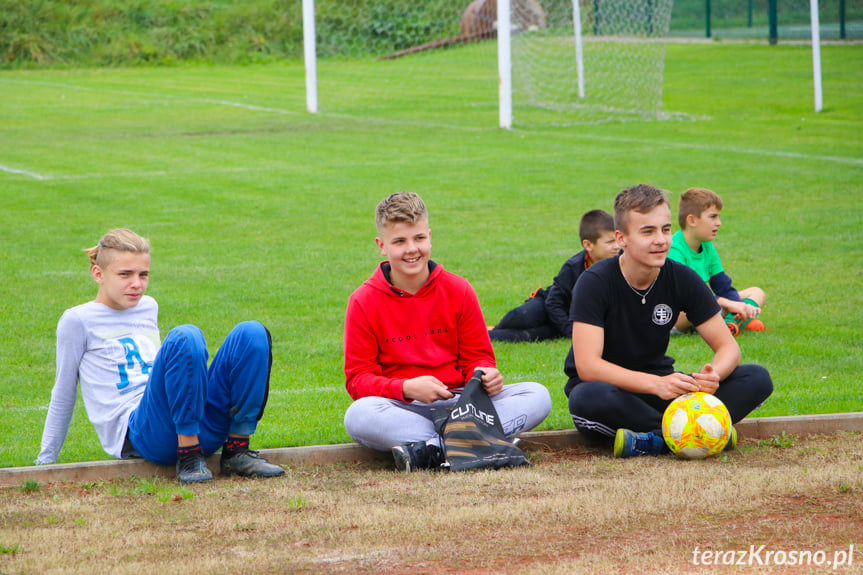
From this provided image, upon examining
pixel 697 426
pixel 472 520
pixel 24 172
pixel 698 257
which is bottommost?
pixel 472 520

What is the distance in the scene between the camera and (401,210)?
5410 millimetres

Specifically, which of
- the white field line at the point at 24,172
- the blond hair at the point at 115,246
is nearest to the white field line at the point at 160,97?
the white field line at the point at 24,172

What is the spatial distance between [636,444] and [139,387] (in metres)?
2.47

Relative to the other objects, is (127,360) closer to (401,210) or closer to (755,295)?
(401,210)

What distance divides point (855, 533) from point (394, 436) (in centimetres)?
217

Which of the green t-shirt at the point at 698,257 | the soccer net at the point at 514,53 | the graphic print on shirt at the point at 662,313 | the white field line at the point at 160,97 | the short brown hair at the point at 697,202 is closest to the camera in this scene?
the graphic print on shirt at the point at 662,313

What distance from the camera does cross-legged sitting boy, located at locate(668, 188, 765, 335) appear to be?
27.1 feet

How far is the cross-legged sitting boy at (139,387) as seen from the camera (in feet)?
16.8

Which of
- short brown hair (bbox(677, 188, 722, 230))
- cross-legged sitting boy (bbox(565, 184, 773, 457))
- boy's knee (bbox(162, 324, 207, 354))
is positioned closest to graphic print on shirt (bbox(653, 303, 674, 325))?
cross-legged sitting boy (bbox(565, 184, 773, 457))

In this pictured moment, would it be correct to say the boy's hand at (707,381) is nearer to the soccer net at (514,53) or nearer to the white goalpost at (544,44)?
the white goalpost at (544,44)

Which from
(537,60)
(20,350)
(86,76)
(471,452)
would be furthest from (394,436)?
(86,76)

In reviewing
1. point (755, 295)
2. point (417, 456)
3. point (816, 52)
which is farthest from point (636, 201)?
point (816, 52)

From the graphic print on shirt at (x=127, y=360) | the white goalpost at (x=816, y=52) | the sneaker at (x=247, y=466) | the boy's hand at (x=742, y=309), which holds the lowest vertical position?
the sneaker at (x=247, y=466)

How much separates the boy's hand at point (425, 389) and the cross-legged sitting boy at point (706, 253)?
3.43 meters
